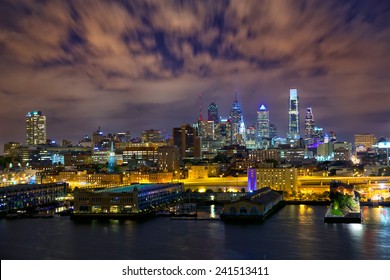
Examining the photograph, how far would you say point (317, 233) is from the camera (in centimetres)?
977

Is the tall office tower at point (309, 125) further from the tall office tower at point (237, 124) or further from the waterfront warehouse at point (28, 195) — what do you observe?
the waterfront warehouse at point (28, 195)

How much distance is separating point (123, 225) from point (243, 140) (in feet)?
155

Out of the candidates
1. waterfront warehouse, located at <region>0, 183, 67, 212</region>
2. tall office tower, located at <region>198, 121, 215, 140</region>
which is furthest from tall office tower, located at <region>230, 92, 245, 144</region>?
waterfront warehouse, located at <region>0, 183, 67, 212</region>

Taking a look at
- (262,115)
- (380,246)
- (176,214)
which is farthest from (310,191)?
(262,115)

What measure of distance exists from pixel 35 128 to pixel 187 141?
17.9 meters

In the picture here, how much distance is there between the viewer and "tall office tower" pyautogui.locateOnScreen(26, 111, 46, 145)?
51641 millimetres

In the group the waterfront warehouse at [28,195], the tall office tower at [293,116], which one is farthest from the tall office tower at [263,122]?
the waterfront warehouse at [28,195]

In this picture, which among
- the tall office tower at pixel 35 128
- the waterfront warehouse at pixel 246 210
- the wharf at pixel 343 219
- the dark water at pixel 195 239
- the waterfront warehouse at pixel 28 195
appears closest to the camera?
the dark water at pixel 195 239

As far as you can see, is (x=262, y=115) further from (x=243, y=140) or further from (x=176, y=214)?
(x=176, y=214)

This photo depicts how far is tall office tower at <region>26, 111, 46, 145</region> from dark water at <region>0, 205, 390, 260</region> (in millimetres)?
41268

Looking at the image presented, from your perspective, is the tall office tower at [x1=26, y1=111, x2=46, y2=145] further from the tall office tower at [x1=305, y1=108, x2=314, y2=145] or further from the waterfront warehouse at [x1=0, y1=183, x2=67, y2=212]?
the waterfront warehouse at [x1=0, y1=183, x2=67, y2=212]

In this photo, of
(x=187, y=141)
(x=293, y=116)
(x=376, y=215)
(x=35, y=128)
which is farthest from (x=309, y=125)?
(x=376, y=215)

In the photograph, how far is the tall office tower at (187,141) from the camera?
41791mm

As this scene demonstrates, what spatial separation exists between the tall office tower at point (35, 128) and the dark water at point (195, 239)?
135 ft
